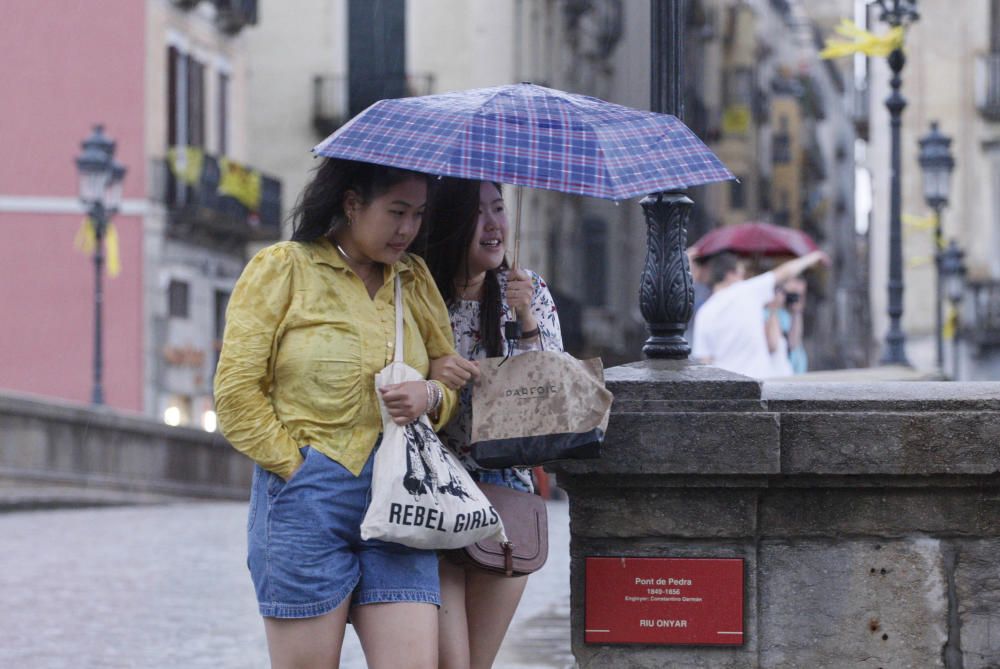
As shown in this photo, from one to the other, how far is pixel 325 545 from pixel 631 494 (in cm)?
123

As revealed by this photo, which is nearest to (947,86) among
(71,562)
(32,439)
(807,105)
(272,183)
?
(272,183)

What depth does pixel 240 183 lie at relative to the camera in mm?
36781

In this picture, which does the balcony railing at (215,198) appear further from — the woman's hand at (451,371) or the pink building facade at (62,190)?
the woman's hand at (451,371)

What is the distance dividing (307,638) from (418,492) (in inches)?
16.7

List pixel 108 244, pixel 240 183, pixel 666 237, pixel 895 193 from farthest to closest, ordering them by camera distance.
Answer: pixel 240 183, pixel 108 244, pixel 895 193, pixel 666 237

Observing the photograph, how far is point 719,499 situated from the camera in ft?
18.2

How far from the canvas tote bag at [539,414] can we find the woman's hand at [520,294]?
7.0 inches

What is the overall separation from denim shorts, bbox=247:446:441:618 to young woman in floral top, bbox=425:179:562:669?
39cm

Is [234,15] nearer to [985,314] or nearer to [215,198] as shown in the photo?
[215,198]

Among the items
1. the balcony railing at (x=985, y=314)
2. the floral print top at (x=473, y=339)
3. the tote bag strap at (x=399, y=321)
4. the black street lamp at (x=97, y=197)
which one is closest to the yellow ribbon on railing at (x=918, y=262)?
the balcony railing at (x=985, y=314)

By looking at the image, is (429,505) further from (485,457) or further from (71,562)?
(71,562)

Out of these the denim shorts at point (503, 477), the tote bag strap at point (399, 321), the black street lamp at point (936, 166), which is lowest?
the denim shorts at point (503, 477)

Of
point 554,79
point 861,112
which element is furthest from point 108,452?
point 861,112

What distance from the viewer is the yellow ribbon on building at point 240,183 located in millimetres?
36031
